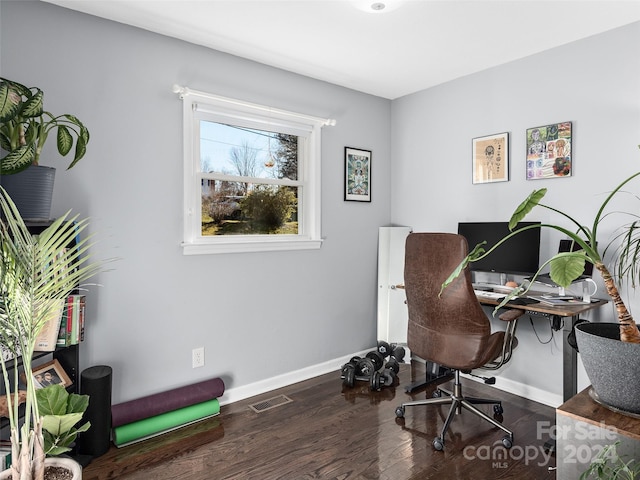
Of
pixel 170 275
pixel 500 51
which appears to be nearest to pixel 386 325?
pixel 170 275

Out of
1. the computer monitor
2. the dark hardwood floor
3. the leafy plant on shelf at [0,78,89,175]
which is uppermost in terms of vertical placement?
the leafy plant on shelf at [0,78,89,175]

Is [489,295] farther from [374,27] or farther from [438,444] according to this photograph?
[374,27]

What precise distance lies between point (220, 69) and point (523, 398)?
3203 mm

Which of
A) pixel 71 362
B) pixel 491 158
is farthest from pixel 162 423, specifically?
pixel 491 158

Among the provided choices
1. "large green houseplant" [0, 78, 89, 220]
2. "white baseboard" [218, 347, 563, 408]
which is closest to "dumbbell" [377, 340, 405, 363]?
"white baseboard" [218, 347, 563, 408]

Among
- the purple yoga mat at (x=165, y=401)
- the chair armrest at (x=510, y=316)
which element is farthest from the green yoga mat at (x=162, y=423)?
the chair armrest at (x=510, y=316)

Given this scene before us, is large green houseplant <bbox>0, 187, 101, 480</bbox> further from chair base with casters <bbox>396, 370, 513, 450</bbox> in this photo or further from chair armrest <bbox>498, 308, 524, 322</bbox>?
chair armrest <bbox>498, 308, 524, 322</bbox>

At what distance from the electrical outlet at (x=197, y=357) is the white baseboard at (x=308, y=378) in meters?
0.30

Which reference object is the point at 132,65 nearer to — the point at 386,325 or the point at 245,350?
the point at 245,350

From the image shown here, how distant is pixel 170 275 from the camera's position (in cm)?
279

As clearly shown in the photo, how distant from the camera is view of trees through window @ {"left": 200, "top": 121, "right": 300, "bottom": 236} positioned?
3.04 m

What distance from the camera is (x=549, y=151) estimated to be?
298cm

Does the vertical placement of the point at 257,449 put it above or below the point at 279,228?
below

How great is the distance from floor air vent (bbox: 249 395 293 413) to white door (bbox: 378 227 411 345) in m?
1.16
